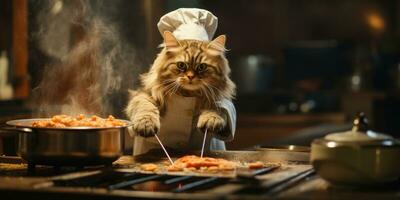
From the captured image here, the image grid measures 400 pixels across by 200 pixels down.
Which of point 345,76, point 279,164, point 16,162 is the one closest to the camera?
point 279,164

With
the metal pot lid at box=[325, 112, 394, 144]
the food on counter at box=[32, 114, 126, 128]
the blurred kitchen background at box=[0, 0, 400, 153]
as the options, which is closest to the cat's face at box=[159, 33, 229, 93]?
the food on counter at box=[32, 114, 126, 128]

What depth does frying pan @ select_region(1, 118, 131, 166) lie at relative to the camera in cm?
218

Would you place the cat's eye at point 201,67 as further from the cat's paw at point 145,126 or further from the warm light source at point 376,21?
the warm light source at point 376,21

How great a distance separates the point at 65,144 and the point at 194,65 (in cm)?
79

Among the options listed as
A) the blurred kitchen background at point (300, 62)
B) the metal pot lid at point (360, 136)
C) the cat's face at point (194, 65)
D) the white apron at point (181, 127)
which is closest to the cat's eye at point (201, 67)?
the cat's face at point (194, 65)

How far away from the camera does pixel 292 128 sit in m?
8.02

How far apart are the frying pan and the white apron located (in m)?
0.54

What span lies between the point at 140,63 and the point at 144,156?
1.05 metres

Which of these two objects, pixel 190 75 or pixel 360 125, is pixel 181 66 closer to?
pixel 190 75

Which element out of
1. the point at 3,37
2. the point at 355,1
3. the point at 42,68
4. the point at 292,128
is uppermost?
the point at 355,1

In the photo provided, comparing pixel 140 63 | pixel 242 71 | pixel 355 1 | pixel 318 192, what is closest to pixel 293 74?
pixel 242 71

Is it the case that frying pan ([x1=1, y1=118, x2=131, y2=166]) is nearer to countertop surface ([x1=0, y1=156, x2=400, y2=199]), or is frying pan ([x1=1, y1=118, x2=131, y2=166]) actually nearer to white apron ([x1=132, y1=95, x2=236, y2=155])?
countertop surface ([x1=0, y1=156, x2=400, y2=199])

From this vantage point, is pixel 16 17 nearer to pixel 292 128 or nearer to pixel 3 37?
pixel 3 37

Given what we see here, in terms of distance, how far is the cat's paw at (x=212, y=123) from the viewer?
8.35ft
